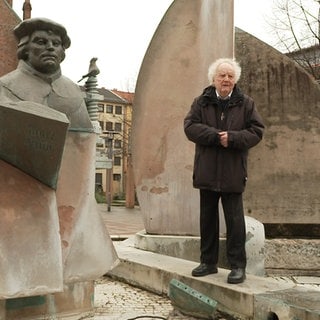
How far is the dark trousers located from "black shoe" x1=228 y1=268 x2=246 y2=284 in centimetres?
4

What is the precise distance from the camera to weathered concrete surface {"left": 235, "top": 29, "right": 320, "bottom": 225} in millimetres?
4992

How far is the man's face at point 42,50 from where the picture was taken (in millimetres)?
2758

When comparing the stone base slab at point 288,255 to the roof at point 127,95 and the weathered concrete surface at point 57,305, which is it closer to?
the weathered concrete surface at point 57,305

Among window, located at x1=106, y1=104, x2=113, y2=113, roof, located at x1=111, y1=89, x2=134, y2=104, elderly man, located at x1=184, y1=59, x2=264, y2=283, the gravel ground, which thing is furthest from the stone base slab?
window, located at x1=106, y1=104, x2=113, y2=113

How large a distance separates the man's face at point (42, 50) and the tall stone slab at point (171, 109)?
2.01 meters

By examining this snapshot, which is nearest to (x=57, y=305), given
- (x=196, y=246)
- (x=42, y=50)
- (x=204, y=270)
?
(x=204, y=270)

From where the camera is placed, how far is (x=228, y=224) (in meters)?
3.30

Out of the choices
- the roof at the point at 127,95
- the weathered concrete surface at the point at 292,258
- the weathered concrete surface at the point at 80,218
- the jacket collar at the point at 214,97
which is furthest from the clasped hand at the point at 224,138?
the roof at the point at 127,95

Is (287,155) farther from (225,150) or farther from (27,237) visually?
(27,237)

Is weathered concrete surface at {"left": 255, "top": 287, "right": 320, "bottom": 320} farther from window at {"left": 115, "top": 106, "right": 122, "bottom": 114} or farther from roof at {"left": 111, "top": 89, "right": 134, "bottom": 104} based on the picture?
window at {"left": 115, "top": 106, "right": 122, "bottom": 114}

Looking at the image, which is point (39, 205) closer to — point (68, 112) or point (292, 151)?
point (68, 112)

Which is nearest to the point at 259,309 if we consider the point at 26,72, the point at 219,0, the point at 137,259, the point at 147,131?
the point at 137,259

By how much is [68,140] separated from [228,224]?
1.22m

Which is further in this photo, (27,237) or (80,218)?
(80,218)
